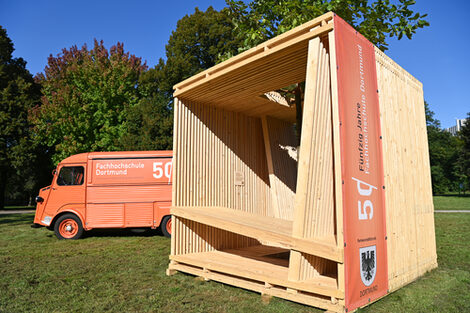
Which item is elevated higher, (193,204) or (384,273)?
(193,204)

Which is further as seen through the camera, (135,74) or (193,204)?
(135,74)

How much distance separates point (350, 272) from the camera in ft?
11.6

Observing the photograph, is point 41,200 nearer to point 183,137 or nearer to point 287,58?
point 183,137

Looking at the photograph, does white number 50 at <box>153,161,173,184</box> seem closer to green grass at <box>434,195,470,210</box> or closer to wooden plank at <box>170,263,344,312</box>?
wooden plank at <box>170,263,344,312</box>

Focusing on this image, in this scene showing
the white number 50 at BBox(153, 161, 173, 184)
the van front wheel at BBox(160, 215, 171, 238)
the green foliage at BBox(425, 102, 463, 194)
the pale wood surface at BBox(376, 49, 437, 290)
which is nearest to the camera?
the pale wood surface at BBox(376, 49, 437, 290)

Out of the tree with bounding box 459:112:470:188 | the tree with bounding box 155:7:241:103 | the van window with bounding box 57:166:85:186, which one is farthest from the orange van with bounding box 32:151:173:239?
the tree with bounding box 459:112:470:188

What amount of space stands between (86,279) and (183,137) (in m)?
2.86

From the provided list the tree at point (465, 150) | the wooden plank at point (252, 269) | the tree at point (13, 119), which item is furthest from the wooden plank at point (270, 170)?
the tree at point (465, 150)

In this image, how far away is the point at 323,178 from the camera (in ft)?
13.8

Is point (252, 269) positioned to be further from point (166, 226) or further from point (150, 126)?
point (150, 126)

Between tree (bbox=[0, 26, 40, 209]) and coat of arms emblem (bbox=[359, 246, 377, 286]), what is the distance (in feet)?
76.4

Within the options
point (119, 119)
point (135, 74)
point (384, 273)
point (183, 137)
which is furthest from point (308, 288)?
point (135, 74)

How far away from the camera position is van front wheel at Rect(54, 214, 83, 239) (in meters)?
9.91

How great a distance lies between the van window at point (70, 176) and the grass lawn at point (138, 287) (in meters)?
2.63
